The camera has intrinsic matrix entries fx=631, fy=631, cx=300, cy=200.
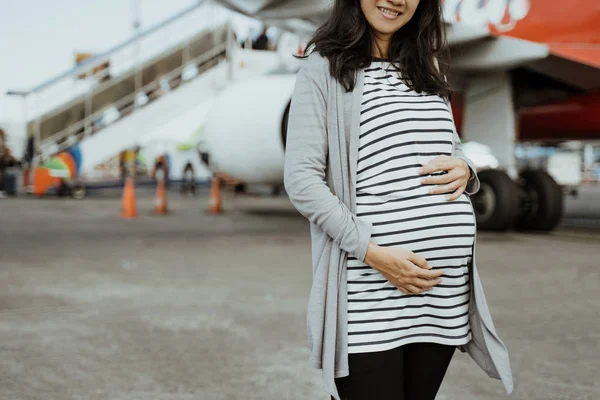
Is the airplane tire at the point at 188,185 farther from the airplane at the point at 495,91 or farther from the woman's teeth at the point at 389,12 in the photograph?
the woman's teeth at the point at 389,12

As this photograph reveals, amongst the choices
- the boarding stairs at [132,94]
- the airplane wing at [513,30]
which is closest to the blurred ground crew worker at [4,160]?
the boarding stairs at [132,94]

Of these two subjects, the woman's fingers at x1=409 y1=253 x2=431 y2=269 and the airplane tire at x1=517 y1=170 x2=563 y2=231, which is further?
the airplane tire at x1=517 y1=170 x2=563 y2=231

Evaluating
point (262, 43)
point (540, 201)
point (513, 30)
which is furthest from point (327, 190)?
point (262, 43)

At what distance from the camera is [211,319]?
390cm

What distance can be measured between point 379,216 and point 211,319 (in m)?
2.66

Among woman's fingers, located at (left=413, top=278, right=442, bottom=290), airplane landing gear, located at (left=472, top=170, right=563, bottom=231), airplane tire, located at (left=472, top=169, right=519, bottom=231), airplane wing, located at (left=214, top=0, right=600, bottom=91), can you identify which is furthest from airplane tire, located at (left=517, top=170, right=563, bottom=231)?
woman's fingers, located at (left=413, top=278, right=442, bottom=290)

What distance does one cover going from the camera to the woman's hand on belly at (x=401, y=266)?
1.39 metres

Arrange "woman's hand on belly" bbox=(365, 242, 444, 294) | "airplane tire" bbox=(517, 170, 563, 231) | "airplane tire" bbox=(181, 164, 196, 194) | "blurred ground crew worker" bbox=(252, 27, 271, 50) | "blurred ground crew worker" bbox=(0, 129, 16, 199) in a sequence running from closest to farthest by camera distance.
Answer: "woman's hand on belly" bbox=(365, 242, 444, 294) < "airplane tire" bbox=(517, 170, 563, 231) < "blurred ground crew worker" bbox=(252, 27, 271, 50) < "blurred ground crew worker" bbox=(0, 129, 16, 199) < "airplane tire" bbox=(181, 164, 196, 194)

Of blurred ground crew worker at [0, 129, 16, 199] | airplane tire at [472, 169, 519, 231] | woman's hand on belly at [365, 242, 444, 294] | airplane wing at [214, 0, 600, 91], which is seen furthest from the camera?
blurred ground crew worker at [0, 129, 16, 199]

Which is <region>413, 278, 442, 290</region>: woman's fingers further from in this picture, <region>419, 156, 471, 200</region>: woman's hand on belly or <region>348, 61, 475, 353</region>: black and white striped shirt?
<region>419, 156, 471, 200</region>: woman's hand on belly

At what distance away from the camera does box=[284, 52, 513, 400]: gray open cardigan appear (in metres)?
1.40

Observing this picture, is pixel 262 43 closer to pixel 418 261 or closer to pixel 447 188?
pixel 447 188

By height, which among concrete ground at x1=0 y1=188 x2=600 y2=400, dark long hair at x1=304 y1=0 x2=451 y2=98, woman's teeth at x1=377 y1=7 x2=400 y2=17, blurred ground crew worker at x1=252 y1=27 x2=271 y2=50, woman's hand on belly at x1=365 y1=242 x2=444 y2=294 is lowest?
concrete ground at x1=0 y1=188 x2=600 y2=400

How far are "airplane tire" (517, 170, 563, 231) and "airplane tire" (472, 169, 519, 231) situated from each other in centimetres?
60
